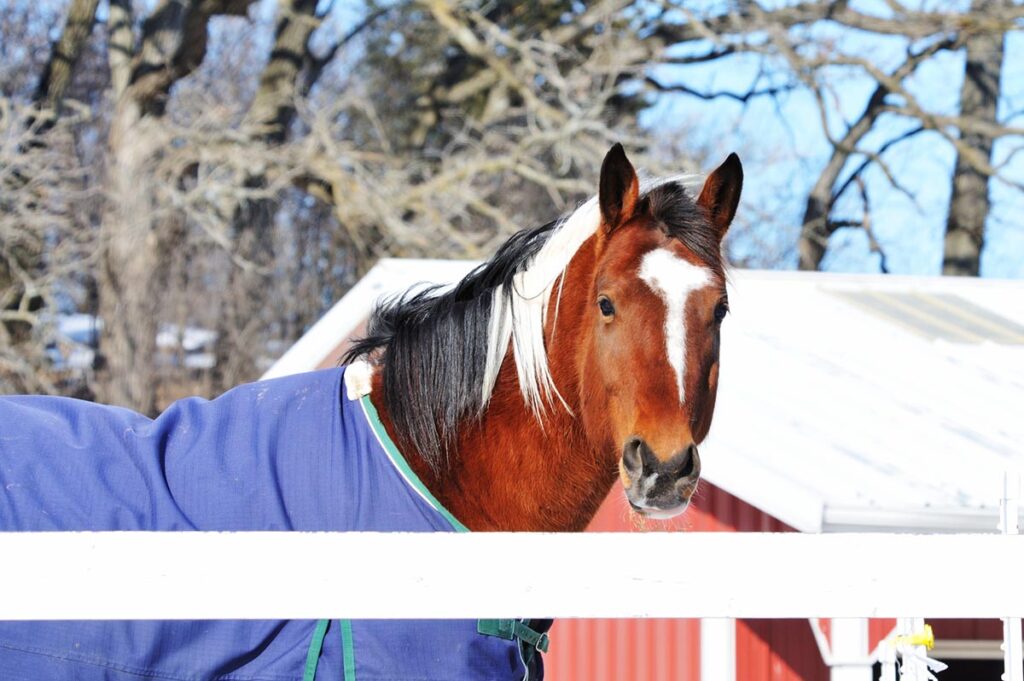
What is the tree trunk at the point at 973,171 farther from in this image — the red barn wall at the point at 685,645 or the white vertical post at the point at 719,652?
the white vertical post at the point at 719,652

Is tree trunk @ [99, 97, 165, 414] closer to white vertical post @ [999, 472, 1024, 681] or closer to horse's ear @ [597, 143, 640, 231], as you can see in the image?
horse's ear @ [597, 143, 640, 231]

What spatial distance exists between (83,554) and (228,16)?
1460 cm

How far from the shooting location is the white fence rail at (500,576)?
1.55 meters

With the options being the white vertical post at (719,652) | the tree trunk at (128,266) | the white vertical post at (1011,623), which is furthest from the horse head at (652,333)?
the tree trunk at (128,266)

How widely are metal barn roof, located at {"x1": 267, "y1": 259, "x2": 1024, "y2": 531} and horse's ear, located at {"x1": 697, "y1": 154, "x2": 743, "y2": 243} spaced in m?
1.92

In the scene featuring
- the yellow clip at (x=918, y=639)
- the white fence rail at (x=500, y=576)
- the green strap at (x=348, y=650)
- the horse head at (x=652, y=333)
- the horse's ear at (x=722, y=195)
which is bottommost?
the yellow clip at (x=918, y=639)

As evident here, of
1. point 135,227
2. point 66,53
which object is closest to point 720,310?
point 135,227

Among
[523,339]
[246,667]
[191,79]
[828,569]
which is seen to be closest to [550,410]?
[523,339]

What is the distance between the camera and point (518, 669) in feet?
7.81

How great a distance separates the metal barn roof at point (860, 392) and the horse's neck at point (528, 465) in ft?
7.20

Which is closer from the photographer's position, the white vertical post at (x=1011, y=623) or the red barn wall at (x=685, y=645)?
the white vertical post at (x=1011, y=623)

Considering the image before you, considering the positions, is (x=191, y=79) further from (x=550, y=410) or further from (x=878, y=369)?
(x=550, y=410)

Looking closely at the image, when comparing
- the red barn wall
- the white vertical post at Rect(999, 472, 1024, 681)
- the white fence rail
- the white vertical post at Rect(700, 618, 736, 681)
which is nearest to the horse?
the white fence rail

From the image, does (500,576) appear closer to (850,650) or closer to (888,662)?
(888,662)
